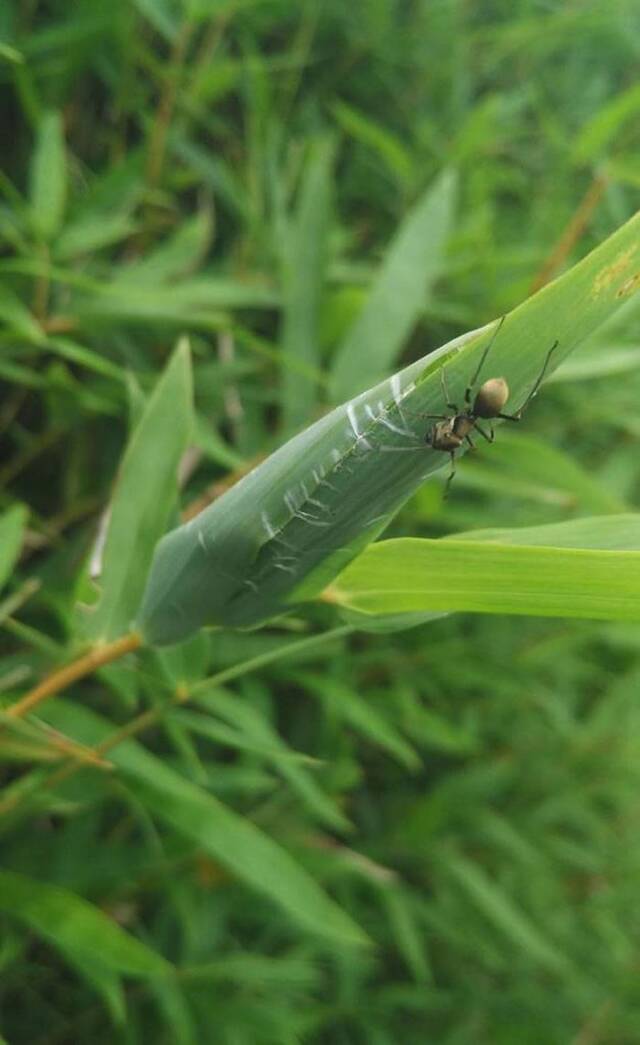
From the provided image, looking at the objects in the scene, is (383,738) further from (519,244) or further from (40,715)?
(519,244)

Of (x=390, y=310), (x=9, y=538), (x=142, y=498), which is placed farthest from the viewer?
(x=390, y=310)

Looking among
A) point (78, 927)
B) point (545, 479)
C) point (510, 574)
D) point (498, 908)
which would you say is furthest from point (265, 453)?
point (498, 908)

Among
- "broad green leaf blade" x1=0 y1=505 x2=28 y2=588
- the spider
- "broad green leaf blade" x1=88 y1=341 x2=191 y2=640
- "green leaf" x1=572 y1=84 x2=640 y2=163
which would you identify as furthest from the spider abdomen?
"green leaf" x1=572 y1=84 x2=640 y2=163

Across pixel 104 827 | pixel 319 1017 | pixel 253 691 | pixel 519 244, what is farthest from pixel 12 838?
pixel 519 244

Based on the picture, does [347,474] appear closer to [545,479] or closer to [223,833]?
[223,833]

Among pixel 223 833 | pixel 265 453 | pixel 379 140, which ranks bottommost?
pixel 223 833

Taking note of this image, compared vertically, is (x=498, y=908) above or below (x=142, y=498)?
below
